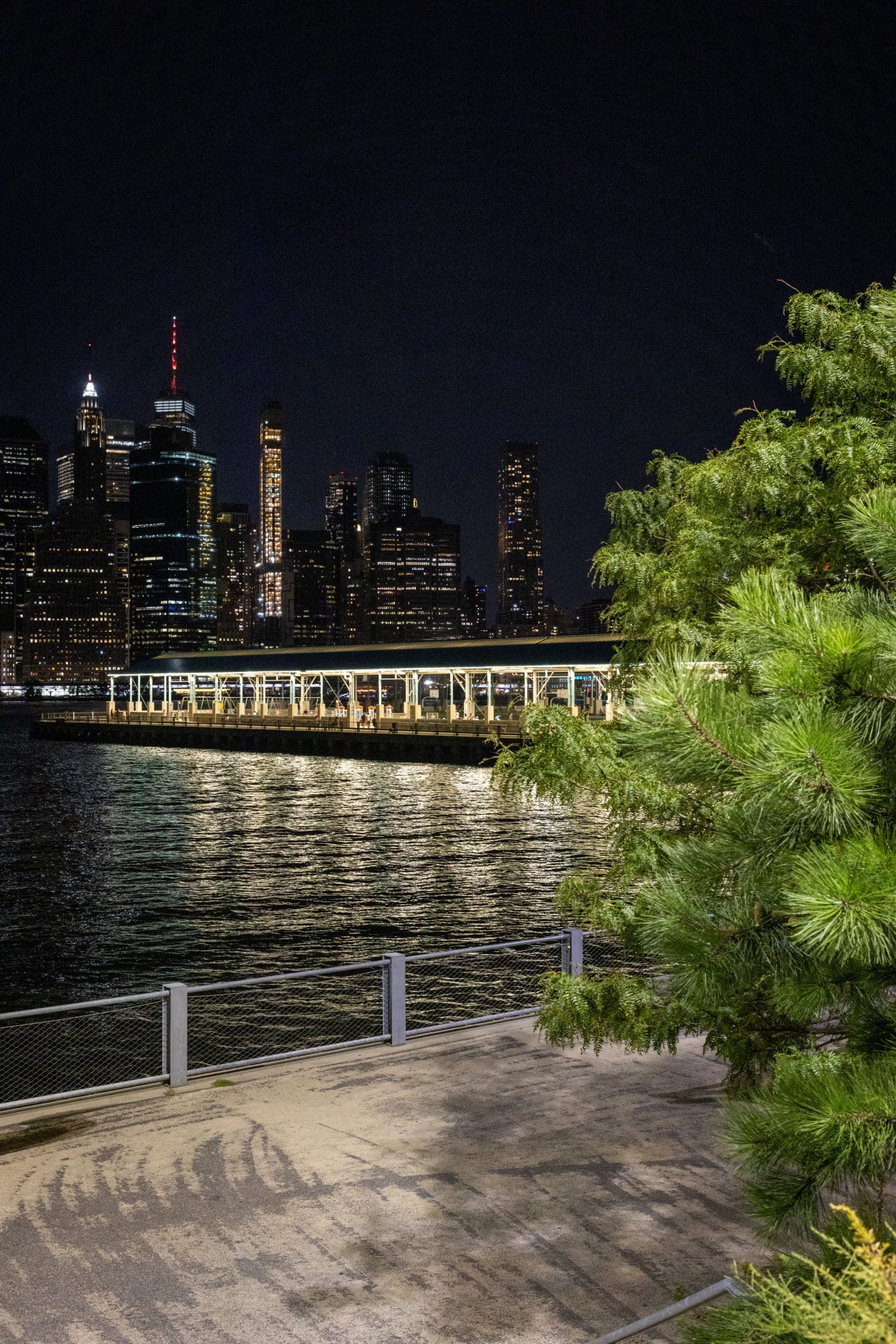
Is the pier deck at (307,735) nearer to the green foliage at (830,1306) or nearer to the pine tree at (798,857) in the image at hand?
Result: the pine tree at (798,857)

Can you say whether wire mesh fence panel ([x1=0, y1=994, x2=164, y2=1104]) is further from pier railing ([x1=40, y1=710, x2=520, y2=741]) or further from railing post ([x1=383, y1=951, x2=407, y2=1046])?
pier railing ([x1=40, y1=710, x2=520, y2=741])

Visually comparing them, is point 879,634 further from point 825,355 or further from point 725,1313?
point 825,355

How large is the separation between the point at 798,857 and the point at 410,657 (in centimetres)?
8080

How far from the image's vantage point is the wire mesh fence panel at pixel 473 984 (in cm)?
2019

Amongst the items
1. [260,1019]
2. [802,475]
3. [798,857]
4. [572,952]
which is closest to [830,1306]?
[798,857]

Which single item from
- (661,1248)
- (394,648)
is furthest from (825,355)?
(394,648)

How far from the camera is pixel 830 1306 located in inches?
116

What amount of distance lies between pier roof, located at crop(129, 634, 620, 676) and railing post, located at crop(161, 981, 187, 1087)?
51.5 m

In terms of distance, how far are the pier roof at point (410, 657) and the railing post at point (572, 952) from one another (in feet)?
160

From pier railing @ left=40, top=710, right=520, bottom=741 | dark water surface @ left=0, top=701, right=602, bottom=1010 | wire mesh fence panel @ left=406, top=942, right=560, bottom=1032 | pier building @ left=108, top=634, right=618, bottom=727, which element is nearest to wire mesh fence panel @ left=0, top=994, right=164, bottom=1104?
dark water surface @ left=0, top=701, right=602, bottom=1010

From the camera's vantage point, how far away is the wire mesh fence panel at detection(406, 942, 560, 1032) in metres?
20.2

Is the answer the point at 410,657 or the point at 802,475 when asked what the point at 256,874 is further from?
the point at 410,657

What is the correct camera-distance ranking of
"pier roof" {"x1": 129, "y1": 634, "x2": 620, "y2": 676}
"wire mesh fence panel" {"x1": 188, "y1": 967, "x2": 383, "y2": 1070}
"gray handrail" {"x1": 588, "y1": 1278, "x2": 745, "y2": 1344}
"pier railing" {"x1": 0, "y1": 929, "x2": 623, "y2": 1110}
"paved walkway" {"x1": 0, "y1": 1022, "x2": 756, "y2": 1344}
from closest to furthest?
1. "gray handrail" {"x1": 588, "y1": 1278, "x2": 745, "y2": 1344}
2. "paved walkway" {"x1": 0, "y1": 1022, "x2": 756, "y2": 1344}
3. "pier railing" {"x1": 0, "y1": 929, "x2": 623, "y2": 1110}
4. "wire mesh fence panel" {"x1": 188, "y1": 967, "x2": 383, "y2": 1070}
5. "pier roof" {"x1": 129, "y1": 634, "x2": 620, "y2": 676}

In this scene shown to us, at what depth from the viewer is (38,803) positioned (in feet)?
189
